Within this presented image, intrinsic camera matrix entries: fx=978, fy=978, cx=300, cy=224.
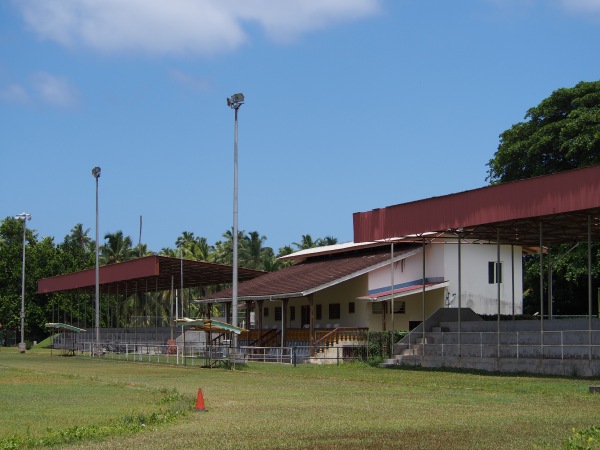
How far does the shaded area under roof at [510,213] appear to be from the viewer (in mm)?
28844

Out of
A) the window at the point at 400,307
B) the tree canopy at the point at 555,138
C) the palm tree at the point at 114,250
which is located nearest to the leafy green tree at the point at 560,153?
the tree canopy at the point at 555,138

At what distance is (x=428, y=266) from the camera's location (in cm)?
4975

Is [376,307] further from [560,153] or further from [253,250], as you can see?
[253,250]

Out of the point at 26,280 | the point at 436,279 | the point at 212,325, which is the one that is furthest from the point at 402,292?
the point at 26,280

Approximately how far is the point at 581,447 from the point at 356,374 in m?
21.5

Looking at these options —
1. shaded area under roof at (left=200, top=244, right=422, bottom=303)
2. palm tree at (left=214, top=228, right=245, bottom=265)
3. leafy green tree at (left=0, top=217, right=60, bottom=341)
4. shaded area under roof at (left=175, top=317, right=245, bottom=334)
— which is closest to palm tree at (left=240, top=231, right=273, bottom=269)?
palm tree at (left=214, top=228, right=245, bottom=265)

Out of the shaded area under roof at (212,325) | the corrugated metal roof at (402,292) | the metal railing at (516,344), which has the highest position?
the corrugated metal roof at (402,292)

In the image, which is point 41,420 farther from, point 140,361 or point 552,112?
point 552,112

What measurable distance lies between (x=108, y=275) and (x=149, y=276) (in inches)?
257

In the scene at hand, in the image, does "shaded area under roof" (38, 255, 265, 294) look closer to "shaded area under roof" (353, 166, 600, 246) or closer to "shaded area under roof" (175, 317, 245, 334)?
"shaded area under roof" (175, 317, 245, 334)

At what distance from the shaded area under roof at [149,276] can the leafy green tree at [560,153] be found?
16857 millimetres

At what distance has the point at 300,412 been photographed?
61.4 feet

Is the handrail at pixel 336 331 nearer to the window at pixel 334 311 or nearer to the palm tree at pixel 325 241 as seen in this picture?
the window at pixel 334 311

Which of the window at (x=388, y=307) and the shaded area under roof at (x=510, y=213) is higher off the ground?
the shaded area under roof at (x=510, y=213)
